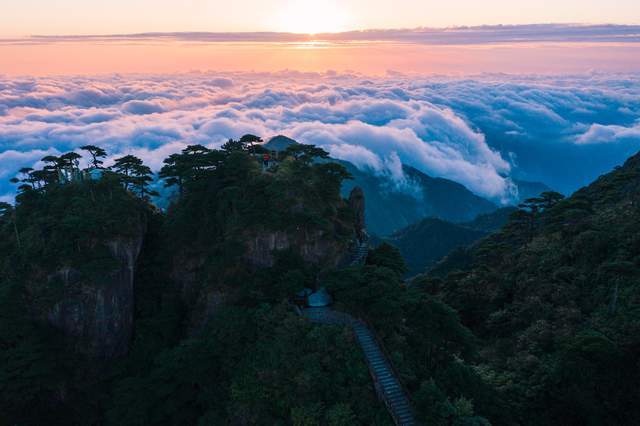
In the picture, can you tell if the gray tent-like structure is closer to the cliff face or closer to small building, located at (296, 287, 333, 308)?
small building, located at (296, 287, 333, 308)

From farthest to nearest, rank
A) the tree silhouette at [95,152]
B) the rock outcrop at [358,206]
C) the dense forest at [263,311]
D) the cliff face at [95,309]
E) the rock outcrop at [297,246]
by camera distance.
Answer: the tree silhouette at [95,152] < the rock outcrop at [358,206] < the cliff face at [95,309] < the rock outcrop at [297,246] < the dense forest at [263,311]

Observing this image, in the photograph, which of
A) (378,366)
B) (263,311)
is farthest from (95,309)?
(378,366)

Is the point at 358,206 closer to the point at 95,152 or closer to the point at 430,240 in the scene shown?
the point at 95,152

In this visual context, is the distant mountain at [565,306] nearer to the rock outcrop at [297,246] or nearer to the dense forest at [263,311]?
the dense forest at [263,311]

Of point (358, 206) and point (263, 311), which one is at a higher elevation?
point (358, 206)

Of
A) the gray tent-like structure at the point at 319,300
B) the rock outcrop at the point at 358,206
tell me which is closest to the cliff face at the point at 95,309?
the gray tent-like structure at the point at 319,300

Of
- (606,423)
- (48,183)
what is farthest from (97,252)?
(606,423)
